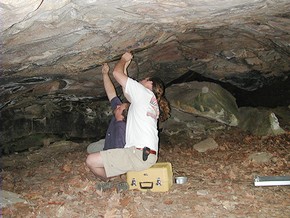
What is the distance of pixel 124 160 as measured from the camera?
4945 mm

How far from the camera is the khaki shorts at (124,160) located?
489 centimetres

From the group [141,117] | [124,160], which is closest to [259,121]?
[141,117]

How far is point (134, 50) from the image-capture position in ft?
20.0

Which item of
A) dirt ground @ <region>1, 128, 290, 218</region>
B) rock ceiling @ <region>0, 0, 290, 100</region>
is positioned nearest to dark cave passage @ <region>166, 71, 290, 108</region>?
rock ceiling @ <region>0, 0, 290, 100</region>

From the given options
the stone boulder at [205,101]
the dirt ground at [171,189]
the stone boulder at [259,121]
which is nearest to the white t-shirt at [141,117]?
the dirt ground at [171,189]

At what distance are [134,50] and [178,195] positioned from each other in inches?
118

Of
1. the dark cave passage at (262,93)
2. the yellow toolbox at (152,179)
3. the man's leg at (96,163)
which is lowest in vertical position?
the dark cave passage at (262,93)

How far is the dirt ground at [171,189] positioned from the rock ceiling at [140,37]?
2.11m

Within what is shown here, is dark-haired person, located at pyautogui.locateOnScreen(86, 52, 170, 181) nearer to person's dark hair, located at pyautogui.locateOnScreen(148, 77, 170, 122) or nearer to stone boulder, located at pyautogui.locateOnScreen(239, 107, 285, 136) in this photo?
person's dark hair, located at pyautogui.locateOnScreen(148, 77, 170, 122)

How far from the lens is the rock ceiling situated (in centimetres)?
331

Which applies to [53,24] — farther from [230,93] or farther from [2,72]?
[230,93]

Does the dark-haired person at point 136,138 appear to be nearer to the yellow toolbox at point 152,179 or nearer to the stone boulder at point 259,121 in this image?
the yellow toolbox at point 152,179

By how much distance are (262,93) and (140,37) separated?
7426mm

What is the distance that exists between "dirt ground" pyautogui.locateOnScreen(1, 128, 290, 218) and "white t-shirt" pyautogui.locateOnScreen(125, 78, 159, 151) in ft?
2.94
